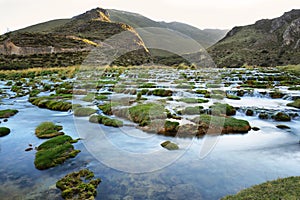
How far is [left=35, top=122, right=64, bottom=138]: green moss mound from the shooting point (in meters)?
15.2

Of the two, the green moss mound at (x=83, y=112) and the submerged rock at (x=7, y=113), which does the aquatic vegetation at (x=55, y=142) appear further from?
the submerged rock at (x=7, y=113)

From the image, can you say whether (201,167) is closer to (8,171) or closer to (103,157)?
(103,157)

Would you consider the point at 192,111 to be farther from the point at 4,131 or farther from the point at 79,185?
the point at 4,131

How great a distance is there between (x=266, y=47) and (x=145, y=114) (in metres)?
91.2

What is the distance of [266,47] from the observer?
94.8 m

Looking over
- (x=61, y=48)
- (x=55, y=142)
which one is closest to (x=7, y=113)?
(x=55, y=142)

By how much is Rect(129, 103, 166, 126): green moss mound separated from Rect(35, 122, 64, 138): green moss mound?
5.45m

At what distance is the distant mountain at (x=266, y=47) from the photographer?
79.9m

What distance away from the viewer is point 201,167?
10969 millimetres

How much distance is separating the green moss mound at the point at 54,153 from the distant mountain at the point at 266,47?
247ft

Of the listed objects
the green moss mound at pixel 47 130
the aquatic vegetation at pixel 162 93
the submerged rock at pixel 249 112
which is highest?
the submerged rock at pixel 249 112

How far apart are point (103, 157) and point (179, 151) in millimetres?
3901

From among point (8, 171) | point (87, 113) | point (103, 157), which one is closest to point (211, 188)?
point (103, 157)

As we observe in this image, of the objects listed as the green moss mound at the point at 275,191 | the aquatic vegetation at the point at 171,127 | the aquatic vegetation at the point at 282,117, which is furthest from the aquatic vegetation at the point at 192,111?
the green moss mound at the point at 275,191
